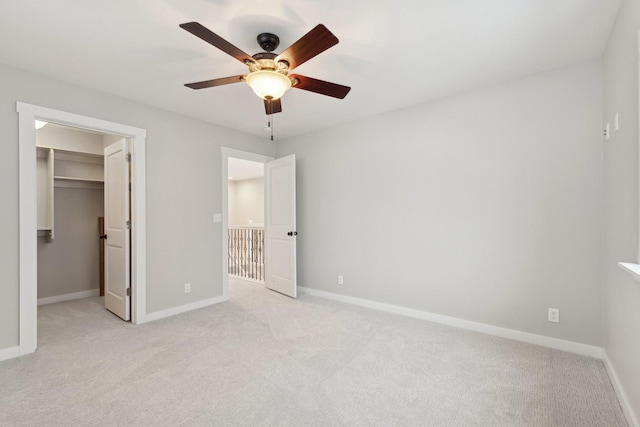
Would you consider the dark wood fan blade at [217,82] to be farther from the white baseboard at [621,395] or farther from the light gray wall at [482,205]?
the white baseboard at [621,395]

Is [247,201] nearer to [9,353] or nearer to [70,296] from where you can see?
[70,296]

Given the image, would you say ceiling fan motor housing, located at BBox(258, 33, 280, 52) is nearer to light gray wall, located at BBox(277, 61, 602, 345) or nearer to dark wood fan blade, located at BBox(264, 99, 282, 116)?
dark wood fan blade, located at BBox(264, 99, 282, 116)

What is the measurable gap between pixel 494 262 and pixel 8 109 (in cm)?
449

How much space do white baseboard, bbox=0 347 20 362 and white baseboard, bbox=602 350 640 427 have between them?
13.9ft

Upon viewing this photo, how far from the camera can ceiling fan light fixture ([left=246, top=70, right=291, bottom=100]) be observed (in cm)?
193

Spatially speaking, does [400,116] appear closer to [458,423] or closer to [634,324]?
[634,324]

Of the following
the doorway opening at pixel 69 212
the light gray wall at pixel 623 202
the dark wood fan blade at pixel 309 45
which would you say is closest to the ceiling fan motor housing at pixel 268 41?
the dark wood fan blade at pixel 309 45

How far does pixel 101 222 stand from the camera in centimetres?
448

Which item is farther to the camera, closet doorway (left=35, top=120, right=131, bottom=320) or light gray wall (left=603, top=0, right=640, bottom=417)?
closet doorway (left=35, top=120, right=131, bottom=320)

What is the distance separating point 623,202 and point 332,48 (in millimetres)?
2197

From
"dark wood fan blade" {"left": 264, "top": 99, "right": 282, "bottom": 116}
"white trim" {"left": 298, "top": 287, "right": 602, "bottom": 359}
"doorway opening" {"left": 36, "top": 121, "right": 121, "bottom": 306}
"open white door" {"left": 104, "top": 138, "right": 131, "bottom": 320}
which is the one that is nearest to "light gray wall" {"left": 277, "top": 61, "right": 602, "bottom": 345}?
"white trim" {"left": 298, "top": 287, "right": 602, "bottom": 359}

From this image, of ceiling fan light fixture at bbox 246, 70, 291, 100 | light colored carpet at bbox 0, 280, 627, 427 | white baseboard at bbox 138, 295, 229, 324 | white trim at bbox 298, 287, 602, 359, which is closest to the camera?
light colored carpet at bbox 0, 280, 627, 427

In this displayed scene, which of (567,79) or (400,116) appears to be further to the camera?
(400,116)

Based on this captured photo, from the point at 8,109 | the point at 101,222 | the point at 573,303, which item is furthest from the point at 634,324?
the point at 101,222
